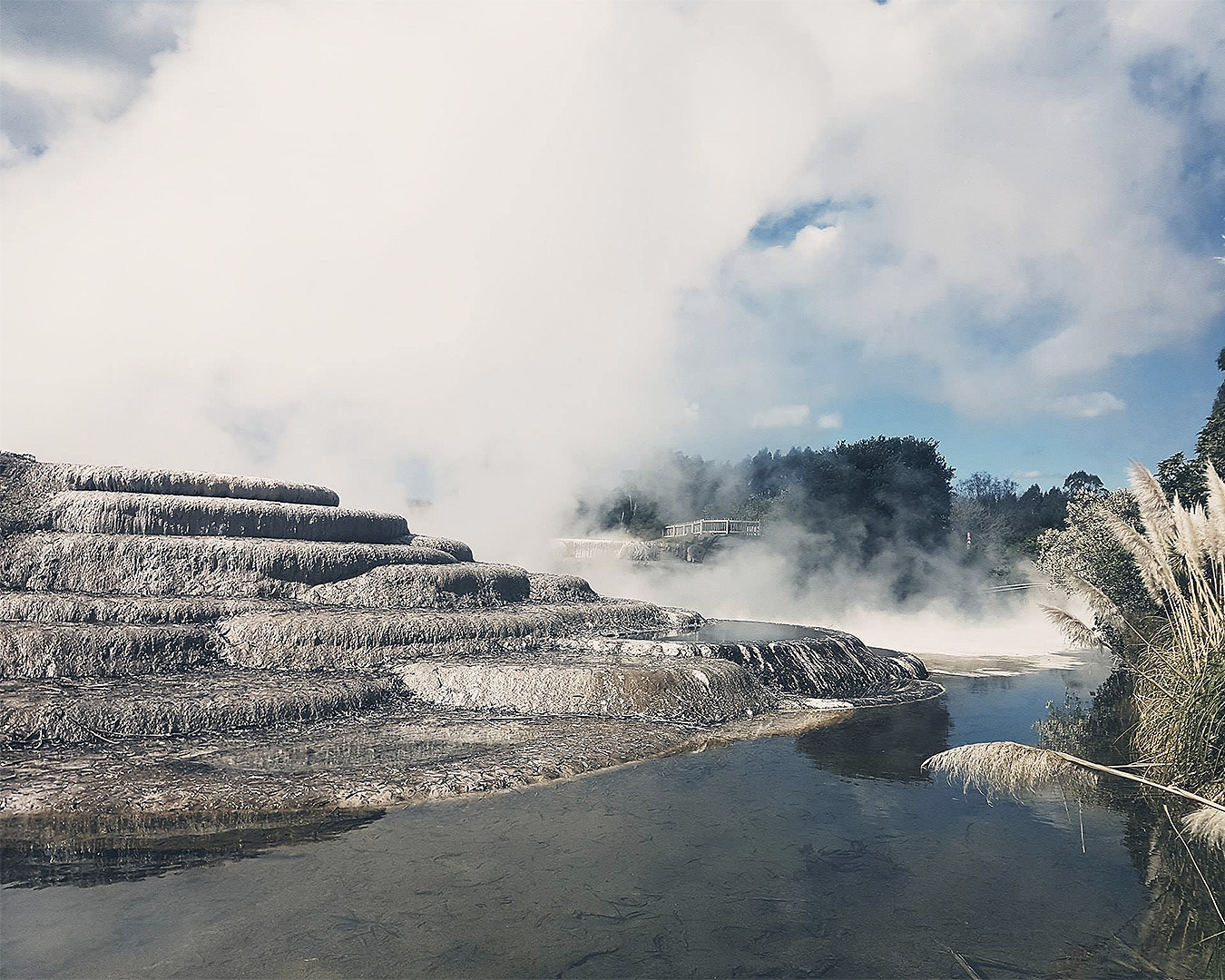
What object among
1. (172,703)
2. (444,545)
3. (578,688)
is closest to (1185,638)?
(578,688)

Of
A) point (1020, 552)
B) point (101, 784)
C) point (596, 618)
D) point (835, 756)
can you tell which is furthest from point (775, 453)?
point (101, 784)

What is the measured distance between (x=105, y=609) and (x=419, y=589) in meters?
4.37

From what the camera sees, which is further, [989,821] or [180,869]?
[989,821]

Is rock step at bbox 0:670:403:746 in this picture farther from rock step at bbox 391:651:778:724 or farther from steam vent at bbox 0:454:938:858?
rock step at bbox 391:651:778:724

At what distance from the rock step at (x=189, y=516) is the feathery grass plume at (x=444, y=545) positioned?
71.1 inches

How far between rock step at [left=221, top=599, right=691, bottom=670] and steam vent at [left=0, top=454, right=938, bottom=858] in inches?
1.2

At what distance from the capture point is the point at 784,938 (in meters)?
4.83

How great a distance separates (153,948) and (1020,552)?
1381 inches

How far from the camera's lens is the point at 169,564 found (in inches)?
472

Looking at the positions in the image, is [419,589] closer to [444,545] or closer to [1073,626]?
[444,545]

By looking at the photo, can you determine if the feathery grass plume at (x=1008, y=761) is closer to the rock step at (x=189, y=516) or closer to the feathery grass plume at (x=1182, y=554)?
the feathery grass plume at (x=1182, y=554)

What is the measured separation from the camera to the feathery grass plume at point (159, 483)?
1303 cm

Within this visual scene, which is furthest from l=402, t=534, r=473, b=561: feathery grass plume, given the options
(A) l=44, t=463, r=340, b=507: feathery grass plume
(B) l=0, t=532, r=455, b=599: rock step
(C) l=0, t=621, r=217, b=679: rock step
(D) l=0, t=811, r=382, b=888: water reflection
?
(D) l=0, t=811, r=382, b=888: water reflection

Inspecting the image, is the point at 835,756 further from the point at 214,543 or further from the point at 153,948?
the point at 214,543
